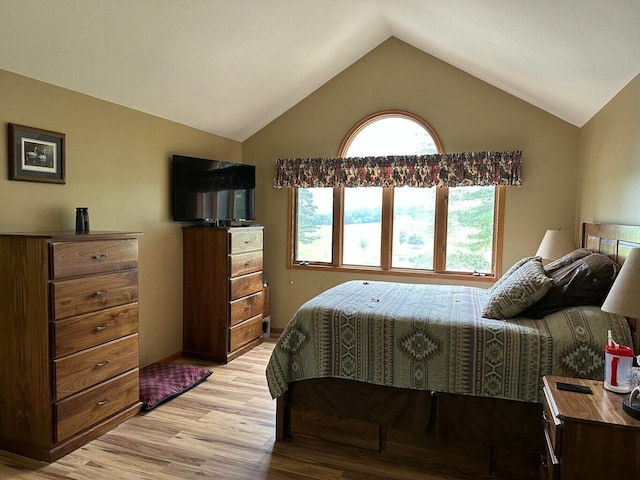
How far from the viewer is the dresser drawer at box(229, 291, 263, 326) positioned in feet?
13.3

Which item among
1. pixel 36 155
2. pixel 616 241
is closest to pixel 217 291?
pixel 36 155

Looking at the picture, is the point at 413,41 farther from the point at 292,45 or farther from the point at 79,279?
the point at 79,279

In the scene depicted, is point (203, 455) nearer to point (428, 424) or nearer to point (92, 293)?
point (92, 293)

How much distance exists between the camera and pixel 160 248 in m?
3.89

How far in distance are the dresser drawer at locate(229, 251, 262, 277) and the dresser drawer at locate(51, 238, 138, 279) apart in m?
1.18

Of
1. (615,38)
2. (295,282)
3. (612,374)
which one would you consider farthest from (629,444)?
(295,282)

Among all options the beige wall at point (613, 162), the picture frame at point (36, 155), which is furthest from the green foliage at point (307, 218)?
the beige wall at point (613, 162)

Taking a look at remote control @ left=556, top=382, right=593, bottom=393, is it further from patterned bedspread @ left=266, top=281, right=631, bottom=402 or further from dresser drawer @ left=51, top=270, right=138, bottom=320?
dresser drawer @ left=51, top=270, right=138, bottom=320

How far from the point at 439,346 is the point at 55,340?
6.91ft

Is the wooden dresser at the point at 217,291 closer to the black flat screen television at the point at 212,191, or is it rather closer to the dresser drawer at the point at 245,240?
the dresser drawer at the point at 245,240

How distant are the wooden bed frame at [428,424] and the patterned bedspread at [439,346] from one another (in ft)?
0.27

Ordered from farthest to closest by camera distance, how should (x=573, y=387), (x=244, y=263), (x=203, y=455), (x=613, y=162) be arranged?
1. (x=244, y=263)
2. (x=613, y=162)
3. (x=203, y=455)
4. (x=573, y=387)

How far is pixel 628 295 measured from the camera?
1.63 metres

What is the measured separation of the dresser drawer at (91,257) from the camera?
93.1 inches
